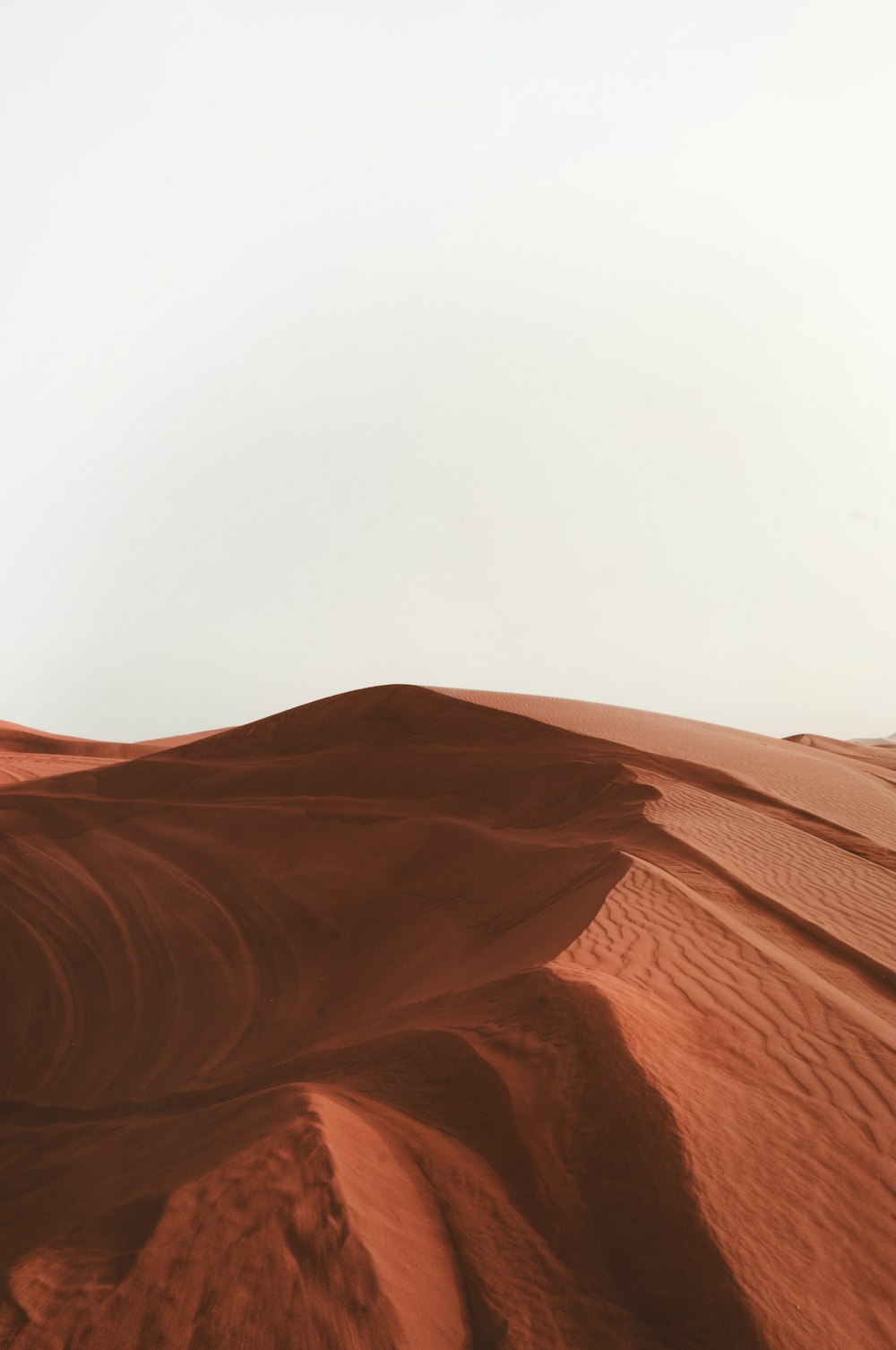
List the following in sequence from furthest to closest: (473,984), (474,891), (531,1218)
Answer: (474,891)
(473,984)
(531,1218)

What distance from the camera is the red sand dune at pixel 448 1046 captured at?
2.39 metres

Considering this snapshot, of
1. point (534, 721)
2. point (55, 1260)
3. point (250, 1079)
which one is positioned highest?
point (534, 721)

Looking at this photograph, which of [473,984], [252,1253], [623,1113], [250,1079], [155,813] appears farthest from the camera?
[155,813]

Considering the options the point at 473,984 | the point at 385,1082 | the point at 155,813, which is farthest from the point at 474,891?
the point at 155,813

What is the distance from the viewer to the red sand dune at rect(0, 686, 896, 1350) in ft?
A: 7.84

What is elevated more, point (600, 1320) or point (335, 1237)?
point (335, 1237)

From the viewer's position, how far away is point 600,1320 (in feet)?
7.85

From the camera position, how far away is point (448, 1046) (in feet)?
11.7

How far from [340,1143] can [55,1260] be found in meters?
0.83

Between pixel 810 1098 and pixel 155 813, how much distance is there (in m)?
6.45

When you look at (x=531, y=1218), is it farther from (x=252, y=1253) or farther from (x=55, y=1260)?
(x=55, y=1260)

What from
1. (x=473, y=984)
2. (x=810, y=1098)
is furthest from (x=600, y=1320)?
(x=473, y=984)

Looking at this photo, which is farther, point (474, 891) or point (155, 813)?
point (155, 813)

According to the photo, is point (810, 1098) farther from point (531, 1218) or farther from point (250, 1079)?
point (250, 1079)
